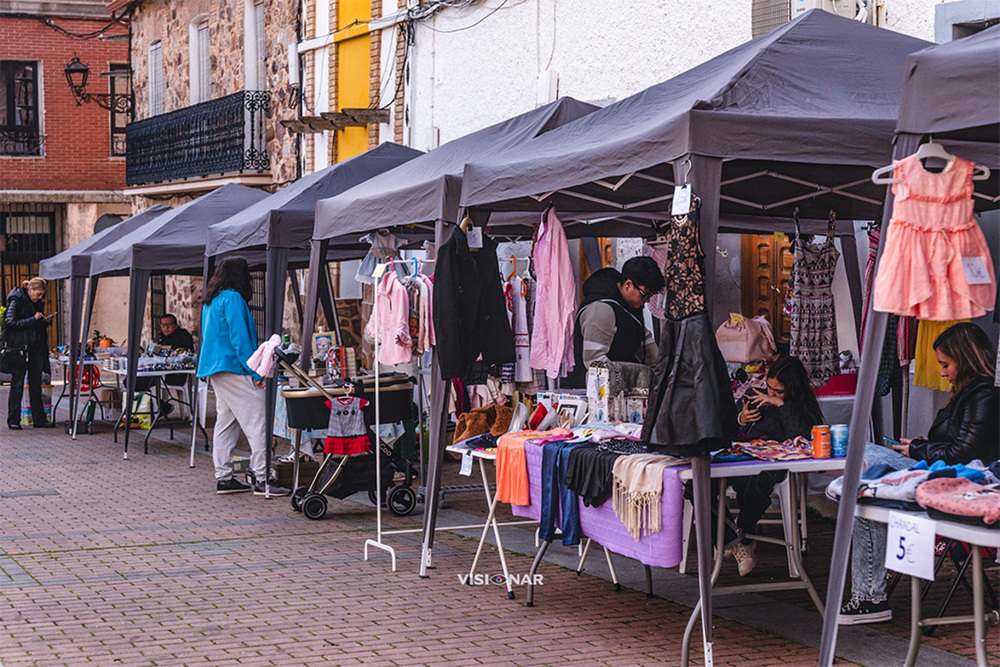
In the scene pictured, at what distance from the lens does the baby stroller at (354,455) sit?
30.2ft

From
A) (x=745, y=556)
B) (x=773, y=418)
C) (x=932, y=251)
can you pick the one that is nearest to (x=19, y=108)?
(x=745, y=556)

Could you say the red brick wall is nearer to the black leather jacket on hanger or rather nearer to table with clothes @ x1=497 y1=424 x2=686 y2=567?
table with clothes @ x1=497 y1=424 x2=686 y2=567

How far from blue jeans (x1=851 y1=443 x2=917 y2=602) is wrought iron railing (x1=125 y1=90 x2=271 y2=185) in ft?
51.7

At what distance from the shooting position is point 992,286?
5.06 m

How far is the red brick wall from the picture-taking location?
30.9m

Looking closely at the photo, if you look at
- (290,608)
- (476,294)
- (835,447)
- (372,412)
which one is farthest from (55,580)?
(835,447)

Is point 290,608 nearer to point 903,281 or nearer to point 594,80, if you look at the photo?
point 903,281

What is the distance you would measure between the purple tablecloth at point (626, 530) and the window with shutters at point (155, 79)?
2035 cm

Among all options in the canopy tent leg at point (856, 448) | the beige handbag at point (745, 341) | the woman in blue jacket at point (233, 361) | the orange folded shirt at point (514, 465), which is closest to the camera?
the canopy tent leg at point (856, 448)

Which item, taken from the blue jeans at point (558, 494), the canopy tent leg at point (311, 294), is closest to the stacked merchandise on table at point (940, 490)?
the blue jeans at point (558, 494)

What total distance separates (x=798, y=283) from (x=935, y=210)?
3.93 metres

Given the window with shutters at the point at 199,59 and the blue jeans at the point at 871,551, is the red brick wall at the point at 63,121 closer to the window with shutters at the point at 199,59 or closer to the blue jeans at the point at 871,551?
the window with shutters at the point at 199,59

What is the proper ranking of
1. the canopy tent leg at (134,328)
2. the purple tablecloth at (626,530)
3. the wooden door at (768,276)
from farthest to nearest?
the canopy tent leg at (134,328), the wooden door at (768,276), the purple tablecloth at (626,530)

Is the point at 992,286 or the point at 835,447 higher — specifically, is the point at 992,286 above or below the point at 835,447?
above
